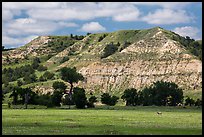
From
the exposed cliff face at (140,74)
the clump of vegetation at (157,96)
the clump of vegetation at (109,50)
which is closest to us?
the clump of vegetation at (157,96)

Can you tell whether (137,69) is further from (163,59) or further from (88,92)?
(88,92)

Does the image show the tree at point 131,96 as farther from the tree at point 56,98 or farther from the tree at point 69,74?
the tree at point 56,98

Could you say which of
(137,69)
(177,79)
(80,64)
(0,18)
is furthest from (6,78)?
(0,18)

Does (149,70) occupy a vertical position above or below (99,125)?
above

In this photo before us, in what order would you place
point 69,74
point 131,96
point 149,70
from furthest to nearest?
point 149,70
point 69,74
point 131,96

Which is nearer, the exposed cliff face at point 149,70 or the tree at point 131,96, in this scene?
the tree at point 131,96

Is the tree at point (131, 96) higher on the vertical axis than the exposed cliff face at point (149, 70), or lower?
lower

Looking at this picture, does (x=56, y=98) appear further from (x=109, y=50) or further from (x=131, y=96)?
(x=109, y=50)

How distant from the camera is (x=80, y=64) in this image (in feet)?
586

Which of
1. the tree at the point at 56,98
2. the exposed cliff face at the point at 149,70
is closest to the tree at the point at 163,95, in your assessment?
the tree at the point at 56,98

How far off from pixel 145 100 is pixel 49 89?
52.7 metres

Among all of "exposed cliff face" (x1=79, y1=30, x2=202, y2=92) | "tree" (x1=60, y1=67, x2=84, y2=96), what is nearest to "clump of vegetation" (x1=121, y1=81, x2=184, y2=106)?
"tree" (x1=60, y1=67, x2=84, y2=96)

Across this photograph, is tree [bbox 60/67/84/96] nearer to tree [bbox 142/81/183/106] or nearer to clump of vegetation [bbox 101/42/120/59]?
tree [bbox 142/81/183/106]

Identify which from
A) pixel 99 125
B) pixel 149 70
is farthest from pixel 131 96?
pixel 99 125
